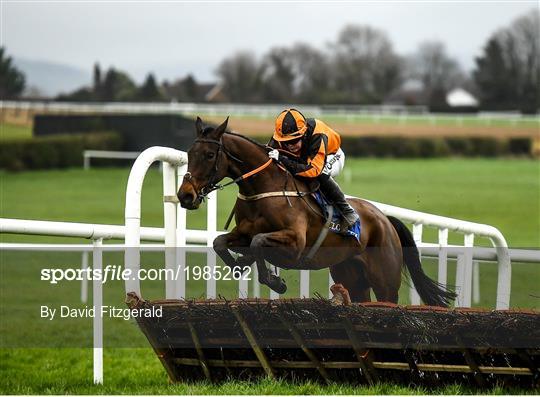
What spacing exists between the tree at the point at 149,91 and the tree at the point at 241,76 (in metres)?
6.73

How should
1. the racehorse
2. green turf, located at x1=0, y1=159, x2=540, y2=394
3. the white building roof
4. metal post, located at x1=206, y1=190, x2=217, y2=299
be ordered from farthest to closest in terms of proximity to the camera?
1. the white building roof
2. green turf, located at x1=0, y1=159, x2=540, y2=394
3. metal post, located at x1=206, y1=190, x2=217, y2=299
4. the racehorse

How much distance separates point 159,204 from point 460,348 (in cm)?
2251

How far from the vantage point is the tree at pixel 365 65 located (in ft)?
181

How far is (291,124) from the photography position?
5992mm

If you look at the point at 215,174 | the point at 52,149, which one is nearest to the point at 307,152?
the point at 215,174

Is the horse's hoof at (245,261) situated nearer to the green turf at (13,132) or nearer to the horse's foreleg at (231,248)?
the horse's foreleg at (231,248)

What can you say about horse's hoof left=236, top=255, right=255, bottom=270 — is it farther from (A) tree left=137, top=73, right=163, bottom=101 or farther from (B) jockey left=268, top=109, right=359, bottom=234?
(A) tree left=137, top=73, right=163, bottom=101

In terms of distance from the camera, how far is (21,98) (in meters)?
33.2

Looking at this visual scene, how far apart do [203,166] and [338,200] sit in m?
0.93

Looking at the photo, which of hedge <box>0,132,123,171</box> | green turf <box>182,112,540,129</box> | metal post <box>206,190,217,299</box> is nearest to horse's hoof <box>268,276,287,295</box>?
metal post <box>206,190,217,299</box>

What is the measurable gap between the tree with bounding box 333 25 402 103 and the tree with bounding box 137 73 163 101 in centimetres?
1309

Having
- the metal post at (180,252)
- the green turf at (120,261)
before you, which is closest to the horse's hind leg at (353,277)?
the green turf at (120,261)

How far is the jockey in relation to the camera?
19.7 feet

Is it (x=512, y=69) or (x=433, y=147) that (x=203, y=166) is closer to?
(x=433, y=147)
